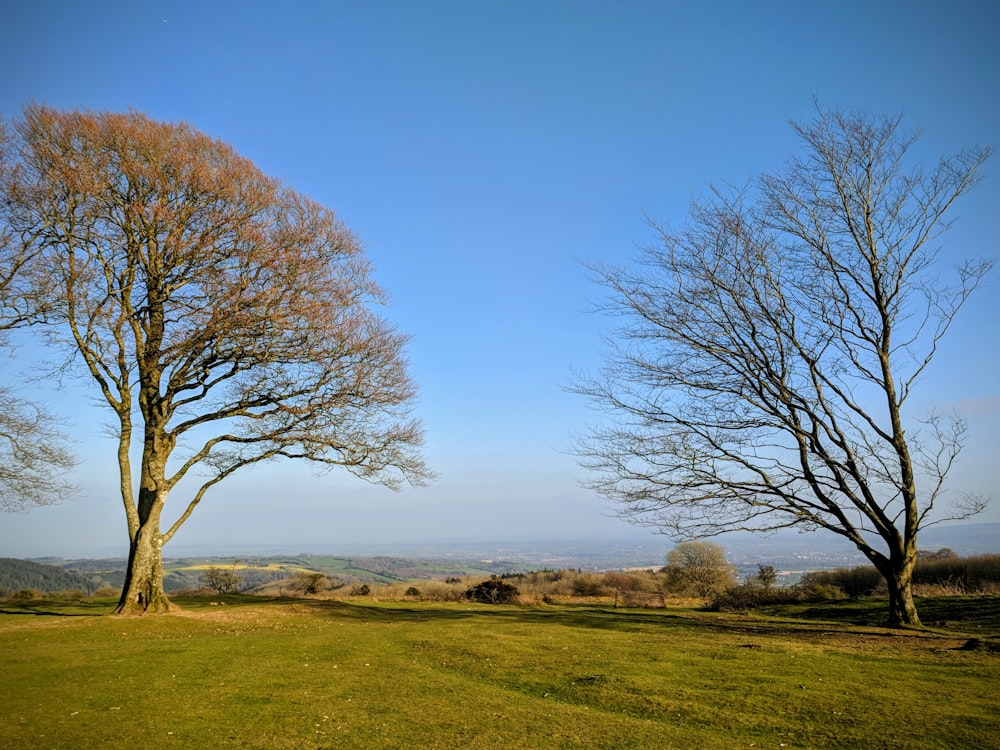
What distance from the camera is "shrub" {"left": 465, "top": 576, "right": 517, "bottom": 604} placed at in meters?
25.5

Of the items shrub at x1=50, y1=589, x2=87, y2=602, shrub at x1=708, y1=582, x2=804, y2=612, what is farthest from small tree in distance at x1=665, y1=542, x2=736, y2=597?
shrub at x1=50, y1=589, x2=87, y2=602

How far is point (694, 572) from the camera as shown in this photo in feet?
106

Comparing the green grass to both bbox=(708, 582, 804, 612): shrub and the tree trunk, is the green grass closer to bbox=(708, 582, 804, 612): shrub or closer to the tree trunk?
the tree trunk

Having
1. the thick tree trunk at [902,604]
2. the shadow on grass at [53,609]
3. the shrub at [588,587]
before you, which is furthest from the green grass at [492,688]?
the shrub at [588,587]

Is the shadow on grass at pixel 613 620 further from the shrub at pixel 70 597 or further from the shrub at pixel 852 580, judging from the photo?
the shrub at pixel 852 580

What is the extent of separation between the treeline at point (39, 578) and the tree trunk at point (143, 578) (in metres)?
25.0

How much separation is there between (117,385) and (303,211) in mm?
7124

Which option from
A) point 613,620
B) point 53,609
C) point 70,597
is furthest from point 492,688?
point 70,597

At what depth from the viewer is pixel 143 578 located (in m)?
15.2

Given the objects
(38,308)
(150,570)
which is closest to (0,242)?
(38,308)

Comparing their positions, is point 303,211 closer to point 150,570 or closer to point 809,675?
point 150,570

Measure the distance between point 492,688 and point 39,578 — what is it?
45.9m

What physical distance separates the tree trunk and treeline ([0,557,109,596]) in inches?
985

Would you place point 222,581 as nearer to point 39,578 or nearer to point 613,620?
point 613,620
